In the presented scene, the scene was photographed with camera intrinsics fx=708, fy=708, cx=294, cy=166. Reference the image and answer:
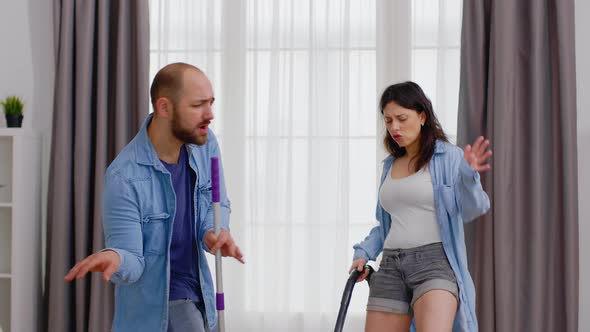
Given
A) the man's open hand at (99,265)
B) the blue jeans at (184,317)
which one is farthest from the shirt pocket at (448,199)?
the man's open hand at (99,265)

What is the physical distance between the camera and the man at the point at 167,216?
7.15 ft

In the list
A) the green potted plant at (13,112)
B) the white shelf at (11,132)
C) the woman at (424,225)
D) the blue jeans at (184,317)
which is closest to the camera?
the blue jeans at (184,317)

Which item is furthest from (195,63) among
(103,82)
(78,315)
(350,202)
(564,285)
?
(564,285)

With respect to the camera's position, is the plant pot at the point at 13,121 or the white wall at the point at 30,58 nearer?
the plant pot at the point at 13,121

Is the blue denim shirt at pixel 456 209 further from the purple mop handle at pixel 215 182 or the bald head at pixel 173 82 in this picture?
the bald head at pixel 173 82

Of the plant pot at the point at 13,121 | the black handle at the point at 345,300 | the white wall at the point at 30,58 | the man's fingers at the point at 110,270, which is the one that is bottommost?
the black handle at the point at 345,300

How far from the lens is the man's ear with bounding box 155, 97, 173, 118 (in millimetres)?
2219

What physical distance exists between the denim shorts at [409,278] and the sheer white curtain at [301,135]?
1.06 m

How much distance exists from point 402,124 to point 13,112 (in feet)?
7.01

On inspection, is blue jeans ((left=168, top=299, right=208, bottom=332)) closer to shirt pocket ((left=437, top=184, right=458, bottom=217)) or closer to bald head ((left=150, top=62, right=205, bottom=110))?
bald head ((left=150, top=62, right=205, bottom=110))

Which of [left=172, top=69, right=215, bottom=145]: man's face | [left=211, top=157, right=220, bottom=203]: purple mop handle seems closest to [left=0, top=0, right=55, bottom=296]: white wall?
[left=172, top=69, right=215, bottom=145]: man's face

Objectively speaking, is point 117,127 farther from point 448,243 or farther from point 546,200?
point 546,200

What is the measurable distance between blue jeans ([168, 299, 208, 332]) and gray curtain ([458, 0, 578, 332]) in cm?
178

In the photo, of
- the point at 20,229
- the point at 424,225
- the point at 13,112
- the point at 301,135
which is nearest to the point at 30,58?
the point at 13,112
